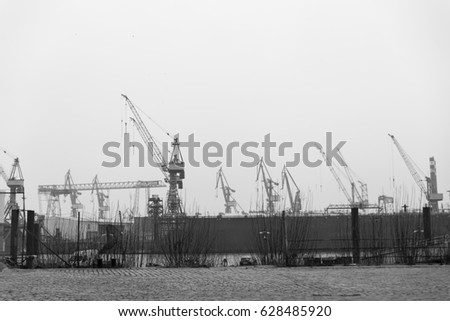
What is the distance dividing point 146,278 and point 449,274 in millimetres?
6406

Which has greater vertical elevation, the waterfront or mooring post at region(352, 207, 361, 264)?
mooring post at region(352, 207, 361, 264)

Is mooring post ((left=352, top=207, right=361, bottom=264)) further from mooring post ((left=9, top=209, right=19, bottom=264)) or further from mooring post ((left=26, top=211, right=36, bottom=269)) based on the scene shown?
mooring post ((left=9, top=209, right=19, bottom=264))

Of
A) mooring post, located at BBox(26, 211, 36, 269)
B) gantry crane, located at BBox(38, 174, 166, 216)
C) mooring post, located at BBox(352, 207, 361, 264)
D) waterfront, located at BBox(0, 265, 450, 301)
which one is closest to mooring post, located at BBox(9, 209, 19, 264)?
mooring post, located at BBox(26, 211, 36, 269)

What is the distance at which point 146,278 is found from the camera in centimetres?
1341

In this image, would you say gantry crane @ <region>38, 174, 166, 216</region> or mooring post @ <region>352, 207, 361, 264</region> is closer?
mooring post @ <region>352, 207, 361, 264</region>

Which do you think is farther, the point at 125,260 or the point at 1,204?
the point at 1,204

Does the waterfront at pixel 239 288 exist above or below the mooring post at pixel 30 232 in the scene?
below

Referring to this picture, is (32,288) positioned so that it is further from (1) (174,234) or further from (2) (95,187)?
(2) (95,187)

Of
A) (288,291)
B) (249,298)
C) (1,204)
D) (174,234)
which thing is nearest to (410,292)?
(288,291)

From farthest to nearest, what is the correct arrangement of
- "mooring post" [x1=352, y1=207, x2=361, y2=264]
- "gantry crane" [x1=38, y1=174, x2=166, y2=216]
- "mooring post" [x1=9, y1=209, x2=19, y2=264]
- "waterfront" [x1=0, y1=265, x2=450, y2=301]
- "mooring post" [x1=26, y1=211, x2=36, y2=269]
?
"gantry crane" [x1=38, y1=174, x2=166, y2=216]
"mooring post" [x1=26, y1=211, x2=36, y2=269]
"mooring post" [x1=9, y1=209, x2=19, y2=264]
"mooring post" [x1=352, y1=207, x2=361, y2=264]
"waterfront" [x1=0, y1=265, x2=450, y2=301]

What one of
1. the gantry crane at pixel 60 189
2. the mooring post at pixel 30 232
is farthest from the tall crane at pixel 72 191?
the mooring post at pixel 30 232

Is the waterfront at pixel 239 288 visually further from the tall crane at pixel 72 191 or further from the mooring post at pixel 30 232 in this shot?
the tall crane at pixel 72 191

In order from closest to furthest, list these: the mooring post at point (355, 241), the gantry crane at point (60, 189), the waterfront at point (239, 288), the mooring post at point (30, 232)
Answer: the waterfront at point (239, 288) < the mooring post at point (355, 241) < the mooring post at point (30, 232) < the gantry crane at point (60, 189)

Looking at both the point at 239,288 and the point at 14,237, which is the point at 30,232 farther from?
the point at 239,288
